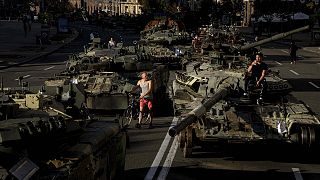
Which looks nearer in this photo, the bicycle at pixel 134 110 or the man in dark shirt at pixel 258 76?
the man in dark shirt at pixel 258 76

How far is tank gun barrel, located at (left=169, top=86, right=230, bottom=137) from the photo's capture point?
10.3 m

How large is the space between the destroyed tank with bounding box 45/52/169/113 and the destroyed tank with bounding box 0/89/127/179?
289 inches

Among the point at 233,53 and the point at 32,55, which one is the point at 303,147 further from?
the point at 32,55

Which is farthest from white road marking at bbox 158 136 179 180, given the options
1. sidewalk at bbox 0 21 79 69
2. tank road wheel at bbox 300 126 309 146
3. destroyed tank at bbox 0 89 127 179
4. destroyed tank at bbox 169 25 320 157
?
sidewalk at bbox 0 21 79 69

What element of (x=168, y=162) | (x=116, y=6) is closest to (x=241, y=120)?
(x=168, y=162)

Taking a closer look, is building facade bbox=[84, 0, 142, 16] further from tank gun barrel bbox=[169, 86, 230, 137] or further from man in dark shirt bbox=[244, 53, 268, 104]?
tank gun barrel bbox=[169, 86, 230, 137]

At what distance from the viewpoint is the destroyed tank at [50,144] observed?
757cm

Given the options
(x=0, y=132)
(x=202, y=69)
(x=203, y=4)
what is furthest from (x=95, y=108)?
(x=203, y=4)

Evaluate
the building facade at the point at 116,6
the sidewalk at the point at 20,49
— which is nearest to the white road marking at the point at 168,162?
the sidewalk at the point at 20,49

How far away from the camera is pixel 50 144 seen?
8.57m

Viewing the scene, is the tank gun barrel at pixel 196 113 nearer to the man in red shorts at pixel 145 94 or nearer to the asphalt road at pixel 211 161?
the asphalt road at pixel 211 161

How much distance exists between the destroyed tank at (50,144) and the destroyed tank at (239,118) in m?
2.09

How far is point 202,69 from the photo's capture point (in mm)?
19375

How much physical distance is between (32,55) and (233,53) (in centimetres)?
2242
